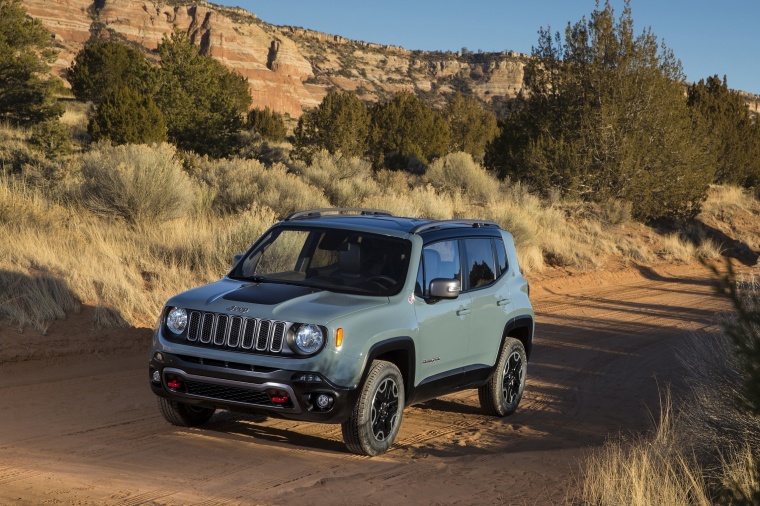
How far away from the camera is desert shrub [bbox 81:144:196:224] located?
19.2 m

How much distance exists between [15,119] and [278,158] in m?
11.2


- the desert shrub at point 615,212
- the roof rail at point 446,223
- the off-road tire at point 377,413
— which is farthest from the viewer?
the desert shrub at point 615,212

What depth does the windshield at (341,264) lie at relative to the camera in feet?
A: 26.4

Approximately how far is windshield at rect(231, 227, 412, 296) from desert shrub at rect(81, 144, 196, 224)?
10908mm

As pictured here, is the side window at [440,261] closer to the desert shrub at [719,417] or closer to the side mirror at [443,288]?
the side mirror at [443,288]

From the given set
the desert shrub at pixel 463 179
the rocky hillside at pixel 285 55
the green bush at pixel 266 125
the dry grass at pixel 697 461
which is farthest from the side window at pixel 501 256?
the rocky hillside at pixel 285 55

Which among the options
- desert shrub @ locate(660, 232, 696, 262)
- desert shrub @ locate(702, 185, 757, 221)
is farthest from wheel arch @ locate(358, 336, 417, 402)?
desert shrub @ locate(702, 185, 757, 221)

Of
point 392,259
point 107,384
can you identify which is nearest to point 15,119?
point 107,384

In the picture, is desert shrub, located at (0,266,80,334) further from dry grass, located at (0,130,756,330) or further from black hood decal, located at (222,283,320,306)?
black hood decal, located at (222,283,320,306)

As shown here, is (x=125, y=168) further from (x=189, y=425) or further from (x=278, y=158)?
(x=278, y=158)

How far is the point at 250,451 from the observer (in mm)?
7535

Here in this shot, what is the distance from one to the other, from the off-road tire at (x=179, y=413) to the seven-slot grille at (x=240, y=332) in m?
0.87

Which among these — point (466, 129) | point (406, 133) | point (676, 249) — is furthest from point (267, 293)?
point (466, 129)

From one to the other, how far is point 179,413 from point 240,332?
1251mm
